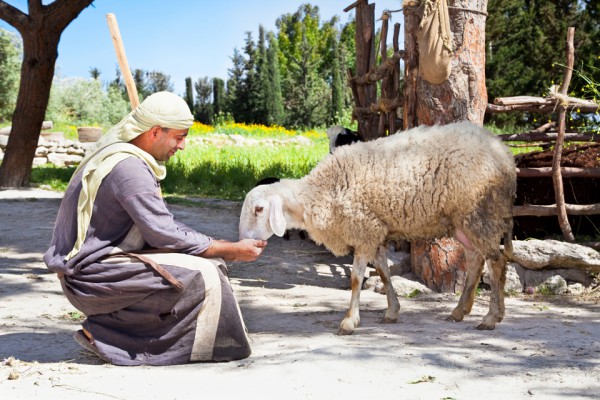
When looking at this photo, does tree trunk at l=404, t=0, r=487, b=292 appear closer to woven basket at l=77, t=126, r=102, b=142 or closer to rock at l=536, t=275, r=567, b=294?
rock at l=536, t=275, r=567, b=294

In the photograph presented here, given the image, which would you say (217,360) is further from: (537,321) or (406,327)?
(537,321)

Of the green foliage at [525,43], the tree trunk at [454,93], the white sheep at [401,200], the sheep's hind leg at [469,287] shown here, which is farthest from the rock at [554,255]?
the green foliage at [525,43]

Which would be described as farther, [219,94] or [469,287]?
[219,94]

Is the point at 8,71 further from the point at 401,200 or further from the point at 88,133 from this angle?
the point at 401,200

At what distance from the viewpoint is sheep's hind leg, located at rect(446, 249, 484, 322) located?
5250 millimetres

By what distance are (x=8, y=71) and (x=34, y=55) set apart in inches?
494

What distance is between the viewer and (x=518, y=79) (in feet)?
70.8

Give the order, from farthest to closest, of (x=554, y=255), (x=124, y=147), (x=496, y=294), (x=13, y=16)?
(x=13, y=16) < (x=554, y=255) < (x=496, y=294) < (x=124, y=147)

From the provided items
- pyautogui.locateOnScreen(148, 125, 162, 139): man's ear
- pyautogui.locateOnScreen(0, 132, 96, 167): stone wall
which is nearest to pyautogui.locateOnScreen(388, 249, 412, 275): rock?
pyautogui.locateOnScreen(148, 125, 162, 139): man's ear

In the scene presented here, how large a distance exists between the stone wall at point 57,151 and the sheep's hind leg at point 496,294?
14.2 metres

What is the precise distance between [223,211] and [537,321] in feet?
20.7

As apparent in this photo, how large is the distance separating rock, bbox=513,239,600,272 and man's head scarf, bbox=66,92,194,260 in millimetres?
3678

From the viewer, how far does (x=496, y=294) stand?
16.7 feet

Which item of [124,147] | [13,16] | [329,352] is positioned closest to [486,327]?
[329,352]
